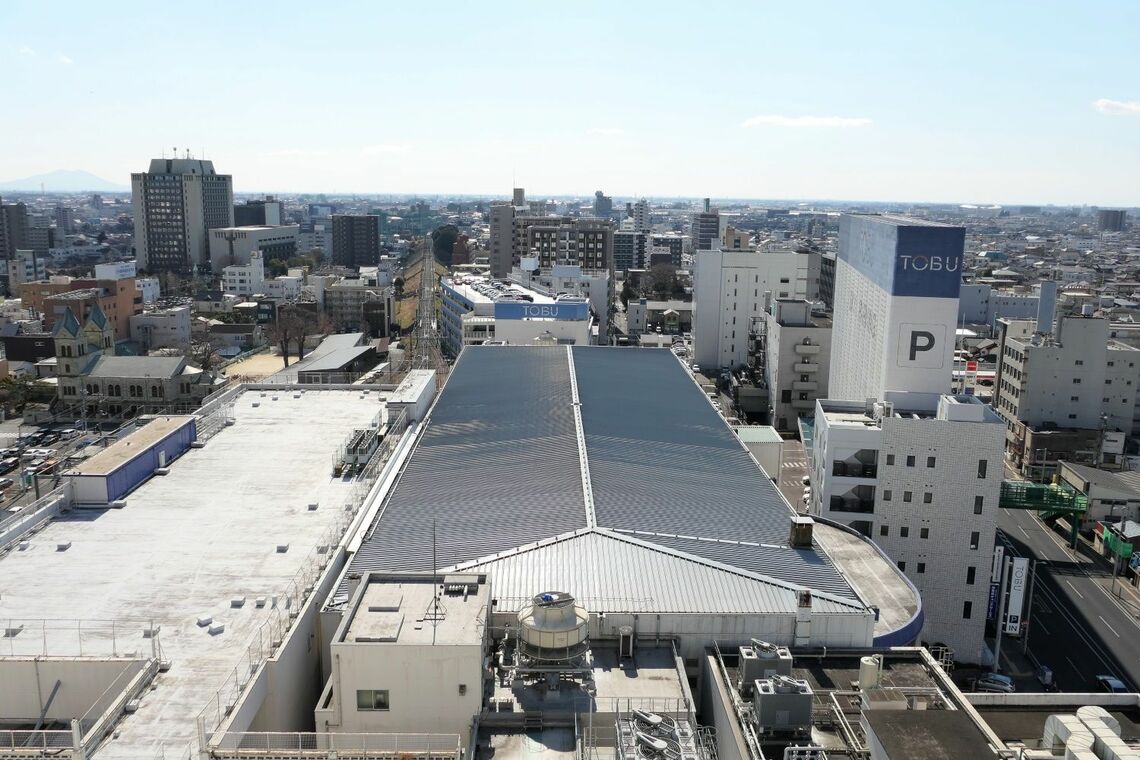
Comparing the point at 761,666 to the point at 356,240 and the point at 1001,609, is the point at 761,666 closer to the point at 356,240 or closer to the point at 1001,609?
the point at 1001,609

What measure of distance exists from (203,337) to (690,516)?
6571 centimetres

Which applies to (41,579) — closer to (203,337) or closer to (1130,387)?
(1130,387)

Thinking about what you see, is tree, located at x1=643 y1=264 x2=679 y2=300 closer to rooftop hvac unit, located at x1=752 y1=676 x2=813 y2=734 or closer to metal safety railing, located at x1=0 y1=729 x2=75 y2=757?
rooftop hvac unit, located at x1=752 y1=676 x2=813 y2=734

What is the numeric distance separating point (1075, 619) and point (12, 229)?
150427mm

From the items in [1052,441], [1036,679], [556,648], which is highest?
[556,648]

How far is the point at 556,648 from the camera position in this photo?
608 inches

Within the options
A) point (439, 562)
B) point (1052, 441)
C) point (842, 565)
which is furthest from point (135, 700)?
point (1052, 441)

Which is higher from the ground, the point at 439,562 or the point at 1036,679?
the point at 439,562

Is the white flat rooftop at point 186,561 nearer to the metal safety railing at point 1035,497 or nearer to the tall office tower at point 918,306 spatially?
the tall office tower at point 918,306

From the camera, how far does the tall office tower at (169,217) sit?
126 m

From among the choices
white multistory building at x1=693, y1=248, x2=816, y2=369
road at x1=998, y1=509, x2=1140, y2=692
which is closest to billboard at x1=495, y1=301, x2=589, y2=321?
white multistory building at x1=693, y1=248, x2=816, y2=369

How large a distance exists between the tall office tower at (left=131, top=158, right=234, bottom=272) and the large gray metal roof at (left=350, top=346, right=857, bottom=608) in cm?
10560

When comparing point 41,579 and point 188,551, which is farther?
point 188,551

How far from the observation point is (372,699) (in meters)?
14.3
